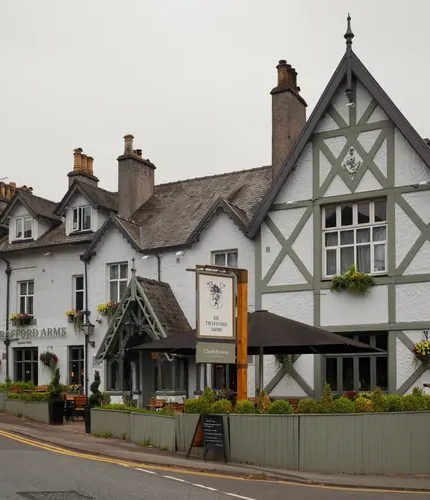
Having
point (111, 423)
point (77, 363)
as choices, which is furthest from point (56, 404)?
point (77, 363)

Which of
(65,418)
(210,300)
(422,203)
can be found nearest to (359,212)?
(422,203)

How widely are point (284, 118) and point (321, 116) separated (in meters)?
2.88

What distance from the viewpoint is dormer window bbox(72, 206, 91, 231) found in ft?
102

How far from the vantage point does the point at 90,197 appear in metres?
30.5

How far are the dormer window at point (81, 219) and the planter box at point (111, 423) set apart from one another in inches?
419

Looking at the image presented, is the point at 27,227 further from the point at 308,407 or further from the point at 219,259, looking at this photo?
the point at 308,407

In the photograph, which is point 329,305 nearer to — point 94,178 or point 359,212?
point 359,212

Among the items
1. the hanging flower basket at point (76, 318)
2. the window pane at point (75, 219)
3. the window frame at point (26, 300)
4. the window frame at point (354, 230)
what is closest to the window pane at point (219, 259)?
the window frame at point (354, 230)

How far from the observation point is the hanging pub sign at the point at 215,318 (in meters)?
17.6

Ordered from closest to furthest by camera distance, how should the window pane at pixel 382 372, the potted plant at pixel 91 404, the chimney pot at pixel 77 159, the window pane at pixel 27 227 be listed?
1. the potted plant at pixel 91 404
2. the window pane at pixel 382 372
3. the window pane at pixel 27 227
4. the chimney pot at pixel 77 159

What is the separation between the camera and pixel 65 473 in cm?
1418

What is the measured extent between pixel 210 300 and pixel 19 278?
16.3m

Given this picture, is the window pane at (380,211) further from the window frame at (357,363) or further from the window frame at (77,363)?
the window frame at (77,363)

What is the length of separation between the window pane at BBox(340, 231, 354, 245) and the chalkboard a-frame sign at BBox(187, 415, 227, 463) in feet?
28.1
